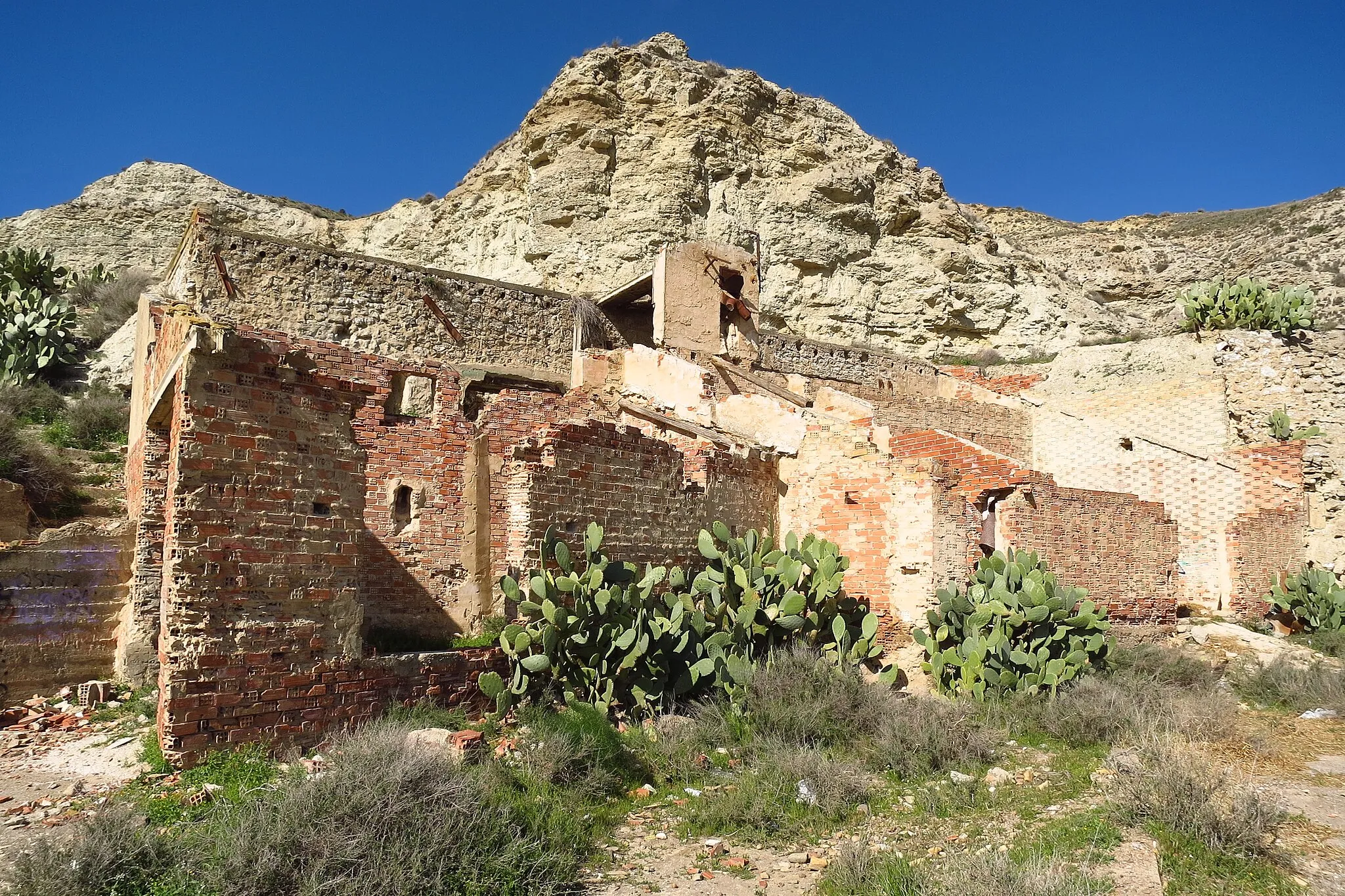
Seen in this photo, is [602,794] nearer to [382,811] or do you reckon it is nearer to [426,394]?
[382,811]

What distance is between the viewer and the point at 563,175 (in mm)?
25078

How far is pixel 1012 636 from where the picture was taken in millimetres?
8578

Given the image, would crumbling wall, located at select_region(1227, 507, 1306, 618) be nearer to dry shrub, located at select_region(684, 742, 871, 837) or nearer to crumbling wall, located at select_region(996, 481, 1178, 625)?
crumbling wall, located at select_region(996, 481, 1178, 625)

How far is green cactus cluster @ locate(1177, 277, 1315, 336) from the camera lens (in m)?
14.6

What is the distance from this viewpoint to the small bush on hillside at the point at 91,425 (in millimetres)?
13055

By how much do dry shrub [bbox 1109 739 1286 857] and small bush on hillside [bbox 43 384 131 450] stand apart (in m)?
14.4

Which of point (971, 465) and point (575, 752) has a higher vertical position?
point (971, 465)

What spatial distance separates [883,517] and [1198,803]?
476 cm

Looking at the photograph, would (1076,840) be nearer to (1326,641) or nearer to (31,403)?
(1326,641)

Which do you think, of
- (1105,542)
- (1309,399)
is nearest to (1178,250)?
(1309,399)

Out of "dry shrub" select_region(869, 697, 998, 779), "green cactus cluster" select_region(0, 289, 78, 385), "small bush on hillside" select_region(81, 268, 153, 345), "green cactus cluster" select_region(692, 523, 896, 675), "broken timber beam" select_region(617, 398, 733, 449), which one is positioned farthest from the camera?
"small bush on hillside" select_region(81, 268, 153, 345)

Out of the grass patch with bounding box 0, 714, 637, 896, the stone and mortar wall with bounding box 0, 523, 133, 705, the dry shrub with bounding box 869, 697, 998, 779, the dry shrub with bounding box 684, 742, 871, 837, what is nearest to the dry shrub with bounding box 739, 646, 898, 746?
the dry shrub with bounding box 869, 697, 998, 779

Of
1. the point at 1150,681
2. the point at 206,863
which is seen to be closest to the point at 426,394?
the point at 206,863

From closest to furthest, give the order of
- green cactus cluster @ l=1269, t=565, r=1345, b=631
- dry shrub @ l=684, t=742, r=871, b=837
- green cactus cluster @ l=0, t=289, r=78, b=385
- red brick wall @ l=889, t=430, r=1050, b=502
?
1. dry shrub @ l=684, t=742, r=871, b=837
2. red brick wall @ l=889, t=430, r=1050, b=502
3. green cactus cluster @ l=1269, t=565, r=1345, b=631
4. green cactus cluster @ l=0, t=289, r=78, b=385
